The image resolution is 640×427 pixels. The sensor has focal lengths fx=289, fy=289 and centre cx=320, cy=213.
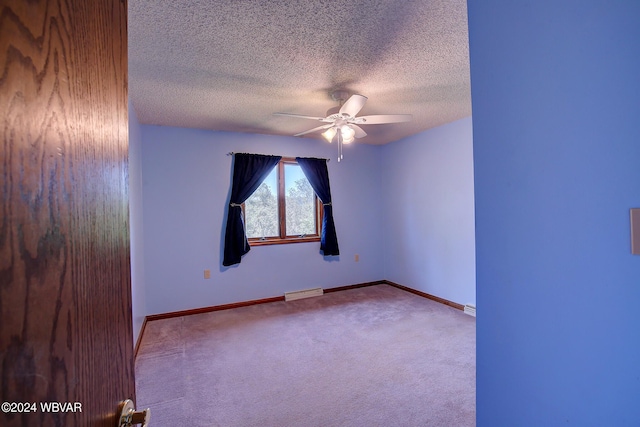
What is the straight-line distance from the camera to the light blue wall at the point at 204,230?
11.6 ft

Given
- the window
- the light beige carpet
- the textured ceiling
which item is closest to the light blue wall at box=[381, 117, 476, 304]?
the light beige carpet

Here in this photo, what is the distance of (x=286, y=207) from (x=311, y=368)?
2.42 m

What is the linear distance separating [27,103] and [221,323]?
340 centimetres

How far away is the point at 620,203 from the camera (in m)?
0.74

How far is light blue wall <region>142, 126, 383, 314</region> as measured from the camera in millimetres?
3551

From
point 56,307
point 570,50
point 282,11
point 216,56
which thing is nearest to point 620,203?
point 570,50

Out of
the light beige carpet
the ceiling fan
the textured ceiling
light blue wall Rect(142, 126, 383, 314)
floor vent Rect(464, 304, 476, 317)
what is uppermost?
the textured ceiling

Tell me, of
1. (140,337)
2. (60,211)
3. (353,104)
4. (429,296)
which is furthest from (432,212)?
(60,211)

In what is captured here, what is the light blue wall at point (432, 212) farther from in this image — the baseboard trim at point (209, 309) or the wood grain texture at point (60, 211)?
the wood grain texture at point (60, 211)

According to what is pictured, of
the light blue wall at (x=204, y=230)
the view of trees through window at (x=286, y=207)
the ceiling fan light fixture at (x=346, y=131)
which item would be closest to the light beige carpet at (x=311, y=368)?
the light blue wall at (x=204, y=230)

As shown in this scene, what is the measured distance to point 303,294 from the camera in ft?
14.0

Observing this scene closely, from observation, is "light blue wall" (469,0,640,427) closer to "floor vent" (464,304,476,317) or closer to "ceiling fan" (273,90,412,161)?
"ceiling fan" (273,90,412,161)

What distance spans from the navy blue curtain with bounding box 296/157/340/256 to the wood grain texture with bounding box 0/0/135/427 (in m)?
3.71

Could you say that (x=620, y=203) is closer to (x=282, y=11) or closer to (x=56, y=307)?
(x=56, y=307)
